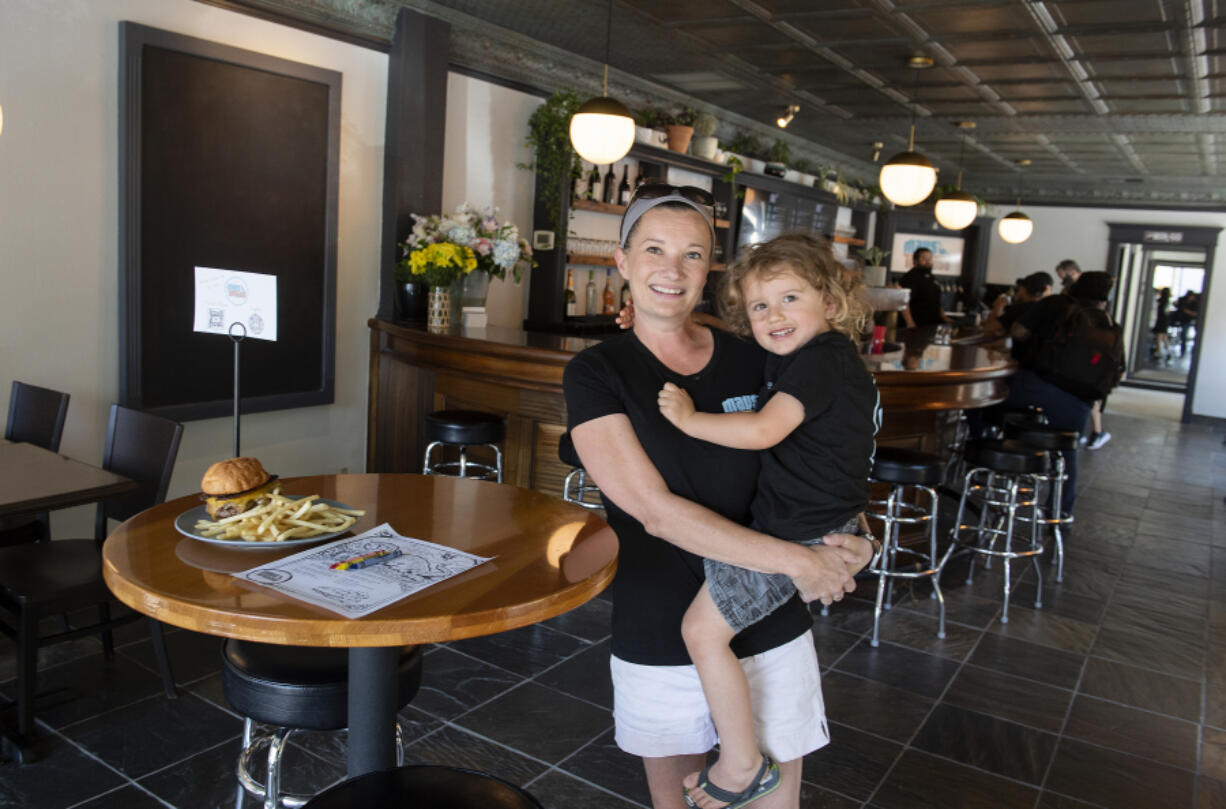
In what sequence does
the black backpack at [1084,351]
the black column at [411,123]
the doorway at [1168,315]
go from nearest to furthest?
the black column at [411,123]
the black backpack at [1084,351]
the doorway at [1168,315]

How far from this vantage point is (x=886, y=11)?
523 cm

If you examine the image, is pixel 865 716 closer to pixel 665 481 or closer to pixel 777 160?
pixel 665 481

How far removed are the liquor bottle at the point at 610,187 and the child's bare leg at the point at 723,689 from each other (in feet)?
18.6

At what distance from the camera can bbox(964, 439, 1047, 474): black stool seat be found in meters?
4.52

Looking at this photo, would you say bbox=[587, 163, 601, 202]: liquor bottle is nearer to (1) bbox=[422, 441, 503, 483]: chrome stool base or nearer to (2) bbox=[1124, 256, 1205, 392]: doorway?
(1) bbox=[422, 441, 503, 483]: chrome stool base

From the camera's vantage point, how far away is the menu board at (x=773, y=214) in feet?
29.1

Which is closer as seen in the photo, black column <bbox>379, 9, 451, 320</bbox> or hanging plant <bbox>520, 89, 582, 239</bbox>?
black column <bbox>379, 9, 451, 320</bbox>

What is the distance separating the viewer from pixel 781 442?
1813mm

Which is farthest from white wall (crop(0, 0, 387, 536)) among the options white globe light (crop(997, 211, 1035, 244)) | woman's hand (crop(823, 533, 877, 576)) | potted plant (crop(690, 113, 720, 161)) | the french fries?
white globe light (crop(997, 211, 1035, 244))

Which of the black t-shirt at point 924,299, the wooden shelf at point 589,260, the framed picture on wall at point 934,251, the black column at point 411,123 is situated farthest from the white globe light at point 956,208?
the framed picture on wall at point 934,251

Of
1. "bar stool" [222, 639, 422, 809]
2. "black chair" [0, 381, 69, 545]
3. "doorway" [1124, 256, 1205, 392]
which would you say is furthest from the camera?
"doorway" [1124, 256, 1205, 392]

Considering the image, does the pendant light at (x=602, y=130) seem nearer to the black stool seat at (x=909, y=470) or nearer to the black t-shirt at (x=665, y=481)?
the black stool seat at (x=909, y=470)

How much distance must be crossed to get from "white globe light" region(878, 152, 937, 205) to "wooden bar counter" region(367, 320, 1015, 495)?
56.1 inches

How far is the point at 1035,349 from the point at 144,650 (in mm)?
5504
